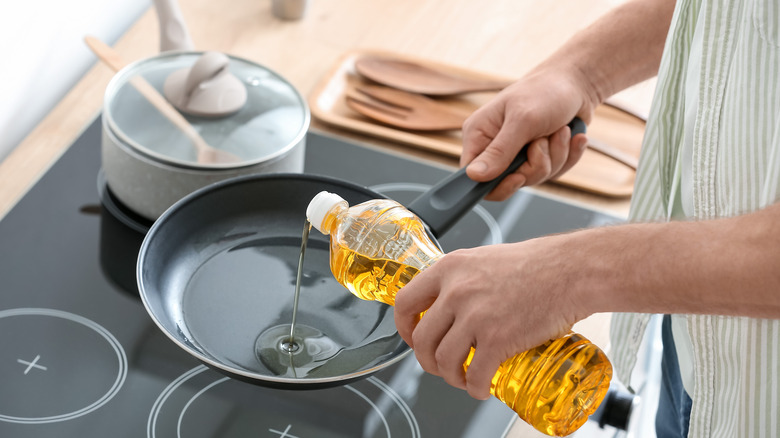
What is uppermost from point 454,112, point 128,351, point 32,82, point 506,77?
point 506,77

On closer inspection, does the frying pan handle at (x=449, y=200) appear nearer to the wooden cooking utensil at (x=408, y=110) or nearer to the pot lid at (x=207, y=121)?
the pot lid at (x=207, y=121)

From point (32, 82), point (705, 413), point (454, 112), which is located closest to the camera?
point (705, 413)

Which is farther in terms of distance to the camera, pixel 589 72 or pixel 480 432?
pixel 589 72

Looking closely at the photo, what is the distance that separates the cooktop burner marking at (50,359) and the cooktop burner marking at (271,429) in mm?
46

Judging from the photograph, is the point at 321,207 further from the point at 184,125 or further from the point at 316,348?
the point at 184,125

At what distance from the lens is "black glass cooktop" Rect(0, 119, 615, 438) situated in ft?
2.57

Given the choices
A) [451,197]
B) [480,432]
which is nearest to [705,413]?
[480,432]

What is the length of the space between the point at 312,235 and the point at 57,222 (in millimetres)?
293

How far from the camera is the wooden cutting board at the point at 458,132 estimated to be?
115cm

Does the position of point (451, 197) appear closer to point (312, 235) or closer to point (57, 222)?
point (312, 235)

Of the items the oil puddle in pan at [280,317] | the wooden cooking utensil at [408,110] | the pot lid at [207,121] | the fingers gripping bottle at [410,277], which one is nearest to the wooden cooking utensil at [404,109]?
the wooden cooking utensil at [408,110]

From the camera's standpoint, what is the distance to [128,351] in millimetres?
845

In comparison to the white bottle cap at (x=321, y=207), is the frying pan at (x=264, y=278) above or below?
below

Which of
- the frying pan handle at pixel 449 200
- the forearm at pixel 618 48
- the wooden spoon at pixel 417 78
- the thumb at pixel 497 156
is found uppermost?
the forearm at pixel 618 48
